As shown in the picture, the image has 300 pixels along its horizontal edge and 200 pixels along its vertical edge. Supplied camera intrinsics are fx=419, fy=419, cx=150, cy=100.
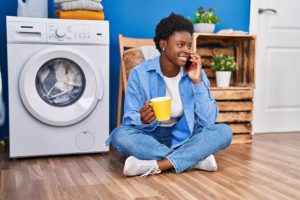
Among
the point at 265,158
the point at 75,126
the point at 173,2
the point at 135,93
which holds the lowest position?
the point at 265,158

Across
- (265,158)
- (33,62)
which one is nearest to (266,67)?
(265,158)

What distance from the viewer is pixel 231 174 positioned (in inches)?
83.1

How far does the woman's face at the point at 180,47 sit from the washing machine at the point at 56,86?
592 mm

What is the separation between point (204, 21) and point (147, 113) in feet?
4.65

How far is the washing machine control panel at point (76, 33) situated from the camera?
7.93 feet

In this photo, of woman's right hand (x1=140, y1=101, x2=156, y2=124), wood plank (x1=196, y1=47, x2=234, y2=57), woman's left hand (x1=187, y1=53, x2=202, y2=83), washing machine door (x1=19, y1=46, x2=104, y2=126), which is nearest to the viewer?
woman's right hand (x1=140, y1=101, x2=156, y2=124)

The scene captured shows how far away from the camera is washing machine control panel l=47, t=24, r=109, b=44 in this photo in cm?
242

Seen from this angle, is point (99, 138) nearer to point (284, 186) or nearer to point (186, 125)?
point (186, 125)

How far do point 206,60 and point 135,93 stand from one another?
131 centimetres

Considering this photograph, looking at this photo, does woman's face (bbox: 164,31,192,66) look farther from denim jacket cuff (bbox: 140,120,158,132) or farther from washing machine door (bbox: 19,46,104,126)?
washing machine door (bbox: 19,46,104,126)

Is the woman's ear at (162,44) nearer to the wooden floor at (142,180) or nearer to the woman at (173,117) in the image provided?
the woman at (173,117)

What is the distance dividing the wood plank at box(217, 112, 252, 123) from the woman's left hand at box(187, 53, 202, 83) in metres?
0.96

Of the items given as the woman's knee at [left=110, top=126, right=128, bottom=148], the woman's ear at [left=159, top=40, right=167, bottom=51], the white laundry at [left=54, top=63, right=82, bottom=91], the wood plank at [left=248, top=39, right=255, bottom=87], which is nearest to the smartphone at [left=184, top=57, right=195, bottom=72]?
the woman's ear at [left=159, top=40, right=167, bottom=51]

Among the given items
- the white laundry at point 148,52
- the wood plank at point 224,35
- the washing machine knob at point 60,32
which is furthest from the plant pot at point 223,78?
the washing machine knob at point 60,32
